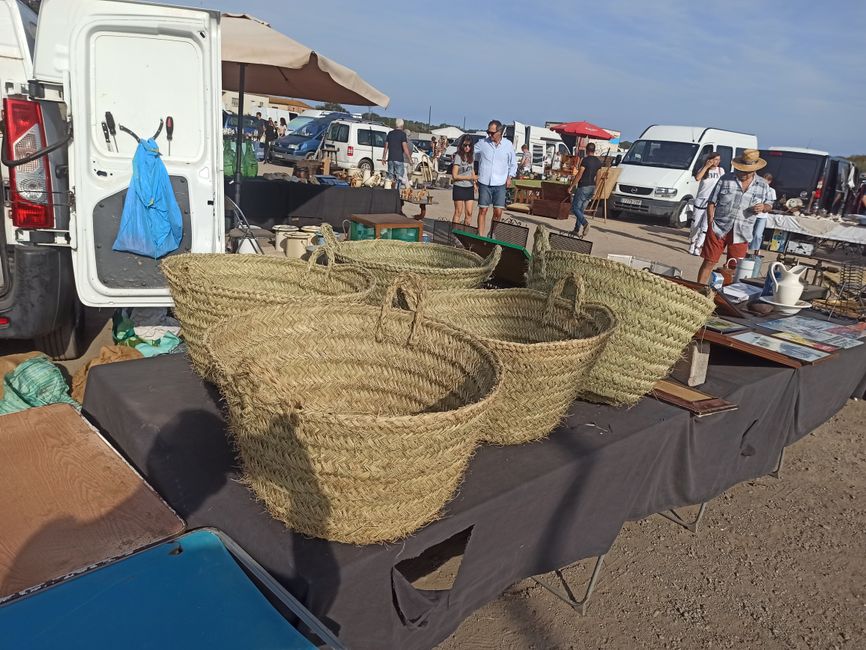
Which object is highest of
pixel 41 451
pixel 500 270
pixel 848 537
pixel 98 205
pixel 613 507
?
pixel 98 205

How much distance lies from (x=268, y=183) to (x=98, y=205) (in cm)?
508

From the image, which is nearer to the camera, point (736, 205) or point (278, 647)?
point (278, 647)

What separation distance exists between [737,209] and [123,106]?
5061 millimetres

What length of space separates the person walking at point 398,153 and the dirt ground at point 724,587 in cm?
922

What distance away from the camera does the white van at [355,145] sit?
55.3 ft

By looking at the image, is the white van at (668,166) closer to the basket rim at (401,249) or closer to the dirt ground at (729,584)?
the dirt ground at (729,584)

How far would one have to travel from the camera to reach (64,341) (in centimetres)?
343

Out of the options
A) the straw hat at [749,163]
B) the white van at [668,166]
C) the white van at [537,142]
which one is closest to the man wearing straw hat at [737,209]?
the straw hat at [749,163]

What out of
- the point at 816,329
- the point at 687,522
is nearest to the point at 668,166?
the point at 816,329

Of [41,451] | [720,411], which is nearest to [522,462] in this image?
[720,411]

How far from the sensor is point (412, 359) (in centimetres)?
158

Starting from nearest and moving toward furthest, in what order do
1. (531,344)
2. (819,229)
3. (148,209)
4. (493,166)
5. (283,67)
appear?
(531,344) < (148,209) < (283,67) < (819,229) < (493,166)

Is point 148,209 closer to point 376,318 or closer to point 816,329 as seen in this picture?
point 376,318

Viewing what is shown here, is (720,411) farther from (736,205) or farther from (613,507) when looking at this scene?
(736,205)
